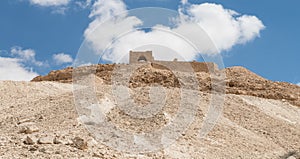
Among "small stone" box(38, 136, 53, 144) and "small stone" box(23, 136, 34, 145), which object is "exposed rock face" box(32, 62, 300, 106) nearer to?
"small stone" box(38, 136, 53, 144)

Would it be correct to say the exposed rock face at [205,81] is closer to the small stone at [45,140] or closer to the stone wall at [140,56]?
the stone wall at [140,56]

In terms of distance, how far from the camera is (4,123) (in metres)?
12.2

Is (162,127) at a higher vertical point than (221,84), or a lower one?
lower

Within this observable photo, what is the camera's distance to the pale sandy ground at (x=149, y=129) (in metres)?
9.05

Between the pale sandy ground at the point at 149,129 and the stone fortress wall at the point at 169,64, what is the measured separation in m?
7.25

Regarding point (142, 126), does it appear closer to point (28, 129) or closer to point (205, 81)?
point (28, 129)

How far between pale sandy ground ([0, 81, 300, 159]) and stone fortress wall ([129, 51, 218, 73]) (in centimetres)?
725

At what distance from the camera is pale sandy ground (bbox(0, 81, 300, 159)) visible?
905cm

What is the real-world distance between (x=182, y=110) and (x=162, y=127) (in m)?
2.07

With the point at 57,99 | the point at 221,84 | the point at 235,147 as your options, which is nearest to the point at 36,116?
the point at 57,99

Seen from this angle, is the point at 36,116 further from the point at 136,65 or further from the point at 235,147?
the point at 136,65

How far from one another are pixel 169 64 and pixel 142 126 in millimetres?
14267

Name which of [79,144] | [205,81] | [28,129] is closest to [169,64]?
[205,81]

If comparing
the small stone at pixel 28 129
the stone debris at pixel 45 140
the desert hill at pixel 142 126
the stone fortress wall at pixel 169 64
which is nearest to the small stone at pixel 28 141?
the desert hill at pixel 142 126
